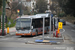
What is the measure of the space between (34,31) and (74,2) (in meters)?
23.5

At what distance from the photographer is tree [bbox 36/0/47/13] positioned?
74.2 ft

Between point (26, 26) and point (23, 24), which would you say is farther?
point (23, 24)

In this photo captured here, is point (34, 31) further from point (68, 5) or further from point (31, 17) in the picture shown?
point (68, 5)

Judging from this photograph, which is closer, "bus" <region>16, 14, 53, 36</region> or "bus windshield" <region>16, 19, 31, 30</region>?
"bus" <region>16, 14, 53, 36</region>

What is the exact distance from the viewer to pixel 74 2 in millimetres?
42531

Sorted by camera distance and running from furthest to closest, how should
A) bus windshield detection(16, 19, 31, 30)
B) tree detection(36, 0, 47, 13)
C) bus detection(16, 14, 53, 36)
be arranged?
tree detection(36, 0, 47, 13) < bus windshield detection(16, 19, 31, 30) < bus detection(16, 14, 53, 36)

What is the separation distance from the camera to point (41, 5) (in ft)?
74.7

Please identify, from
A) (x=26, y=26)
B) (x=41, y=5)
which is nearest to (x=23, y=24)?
(x=26, y=26)

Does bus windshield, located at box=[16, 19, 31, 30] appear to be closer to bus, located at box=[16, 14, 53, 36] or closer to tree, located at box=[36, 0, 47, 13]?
bus, located at box=[16, 14, 53, 36]

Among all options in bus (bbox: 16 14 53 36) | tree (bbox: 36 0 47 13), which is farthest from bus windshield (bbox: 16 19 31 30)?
tree (bbox: 36 0 47 13)

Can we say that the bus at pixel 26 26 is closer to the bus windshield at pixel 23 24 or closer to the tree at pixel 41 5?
the bus windshield at pixel 23 24

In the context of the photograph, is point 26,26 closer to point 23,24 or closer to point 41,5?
point 23,24

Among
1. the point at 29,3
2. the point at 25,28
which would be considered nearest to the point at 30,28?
the point at 25,28

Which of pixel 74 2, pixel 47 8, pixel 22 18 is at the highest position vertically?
pixel 74 2
